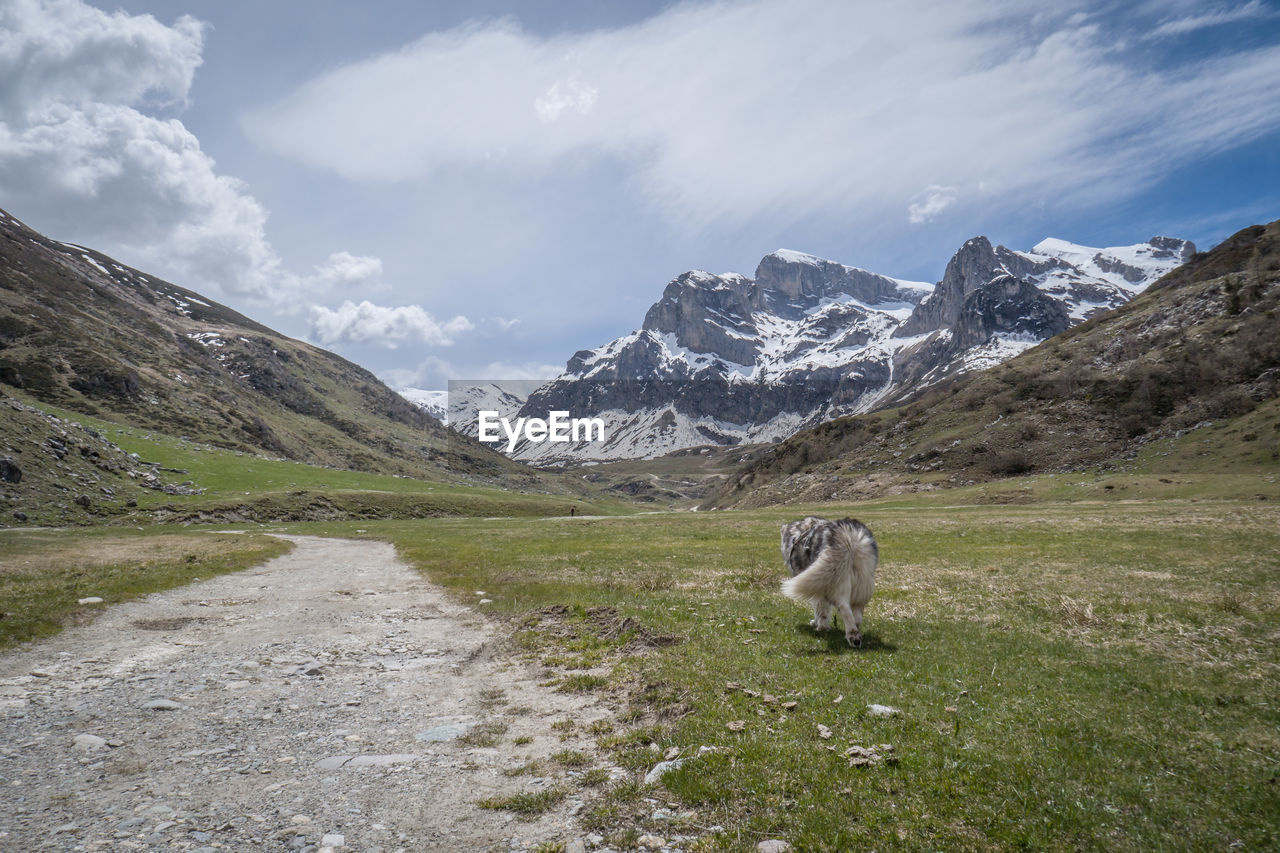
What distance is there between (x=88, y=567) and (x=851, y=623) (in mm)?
36174

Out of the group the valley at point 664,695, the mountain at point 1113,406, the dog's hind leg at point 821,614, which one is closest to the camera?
the valley at point 664,695

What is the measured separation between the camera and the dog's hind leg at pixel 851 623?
14.7m

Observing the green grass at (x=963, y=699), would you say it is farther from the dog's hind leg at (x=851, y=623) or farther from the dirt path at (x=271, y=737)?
the dirt path at (x=271, y=737)

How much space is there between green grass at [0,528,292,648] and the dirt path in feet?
5.17

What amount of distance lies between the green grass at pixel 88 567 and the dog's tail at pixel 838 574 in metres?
21.4

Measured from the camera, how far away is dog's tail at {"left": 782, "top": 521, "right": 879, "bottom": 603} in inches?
579

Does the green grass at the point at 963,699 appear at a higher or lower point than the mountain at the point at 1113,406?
lower

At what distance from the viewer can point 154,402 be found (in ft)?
474

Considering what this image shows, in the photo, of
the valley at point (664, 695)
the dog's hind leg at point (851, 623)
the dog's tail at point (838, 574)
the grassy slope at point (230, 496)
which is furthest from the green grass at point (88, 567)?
the dog's hind leg at point (851, 623)

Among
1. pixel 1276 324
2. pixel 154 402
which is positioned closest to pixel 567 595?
pixel 1276 324

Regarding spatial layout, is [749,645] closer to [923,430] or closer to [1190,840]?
[1190,840]

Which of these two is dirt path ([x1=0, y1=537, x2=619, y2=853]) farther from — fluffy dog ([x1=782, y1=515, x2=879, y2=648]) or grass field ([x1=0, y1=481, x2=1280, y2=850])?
fluffy dog ([x1=782, y1=515, x2=879, y2=648])

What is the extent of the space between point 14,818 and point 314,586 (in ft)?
75.8

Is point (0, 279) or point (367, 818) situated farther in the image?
point (0, 279)
